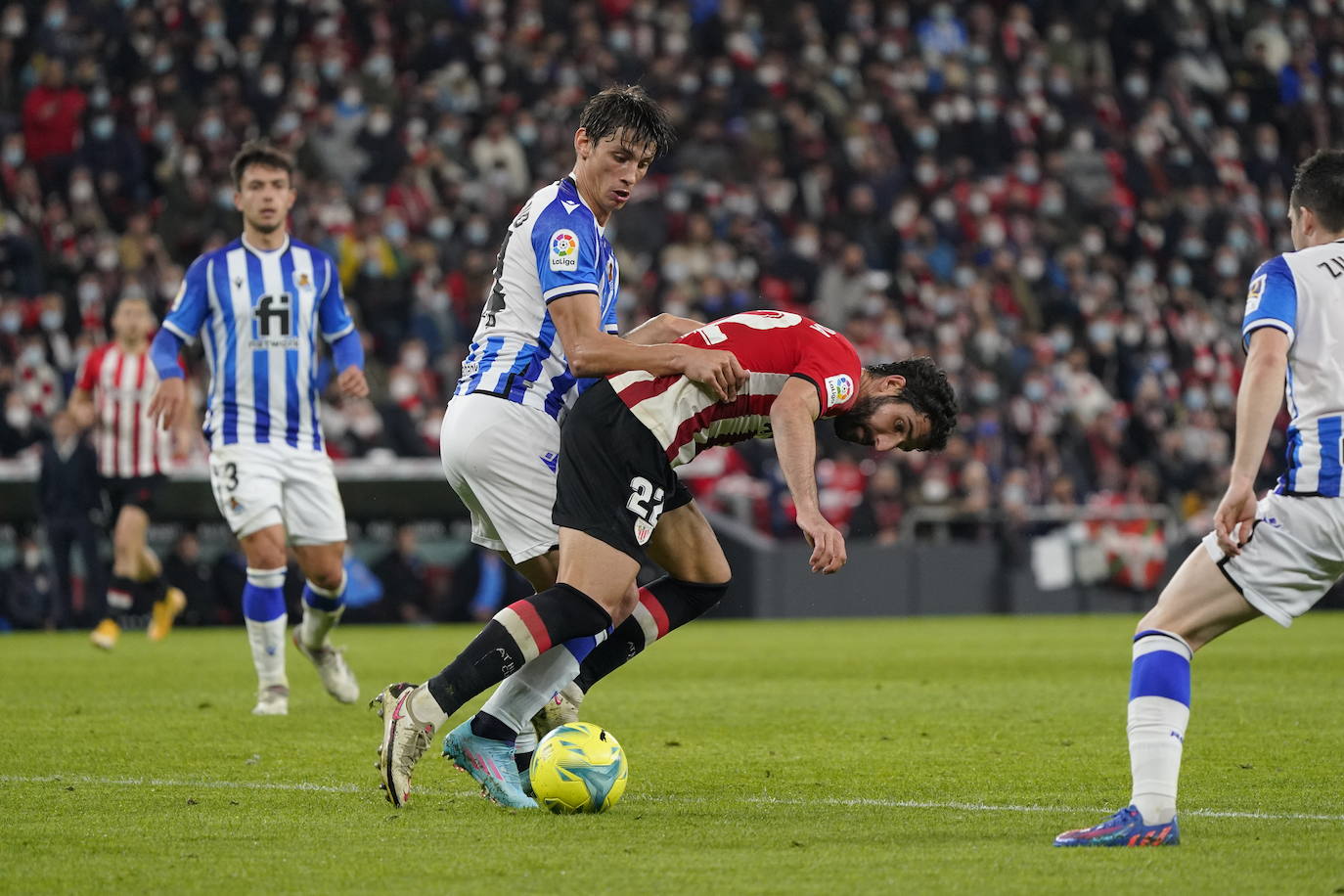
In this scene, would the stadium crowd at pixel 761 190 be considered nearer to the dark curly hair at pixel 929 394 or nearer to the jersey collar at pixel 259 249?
the jersey collar at pixel 259 249

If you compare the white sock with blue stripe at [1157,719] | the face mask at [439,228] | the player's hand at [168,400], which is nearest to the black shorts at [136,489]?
the player's hand at [168,400]

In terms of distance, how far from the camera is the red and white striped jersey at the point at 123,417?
14.2 metres

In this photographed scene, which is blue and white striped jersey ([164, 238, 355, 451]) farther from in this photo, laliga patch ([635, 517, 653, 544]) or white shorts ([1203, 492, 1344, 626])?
white shorts ([1203, 492, 1344, 626])

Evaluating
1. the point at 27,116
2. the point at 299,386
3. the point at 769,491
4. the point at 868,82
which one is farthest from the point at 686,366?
the point at 868,82

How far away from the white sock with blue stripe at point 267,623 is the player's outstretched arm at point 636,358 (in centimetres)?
380

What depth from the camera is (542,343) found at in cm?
635

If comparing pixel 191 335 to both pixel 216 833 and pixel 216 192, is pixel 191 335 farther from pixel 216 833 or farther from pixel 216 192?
pixel 216 192

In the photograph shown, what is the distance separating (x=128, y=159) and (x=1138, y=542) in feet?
38.3

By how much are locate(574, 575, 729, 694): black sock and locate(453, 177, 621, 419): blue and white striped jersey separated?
0.70 m

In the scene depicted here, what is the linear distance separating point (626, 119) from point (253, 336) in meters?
3.67

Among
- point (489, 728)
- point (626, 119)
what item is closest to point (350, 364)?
point (626, 119)

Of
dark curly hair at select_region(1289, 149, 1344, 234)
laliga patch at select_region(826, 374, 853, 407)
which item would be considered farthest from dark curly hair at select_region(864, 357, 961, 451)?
dark curly hair at select_region(1289, 149, 1344, 234)

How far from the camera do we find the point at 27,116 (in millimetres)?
20750

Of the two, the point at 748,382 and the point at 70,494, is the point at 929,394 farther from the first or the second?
the point at 70,494
